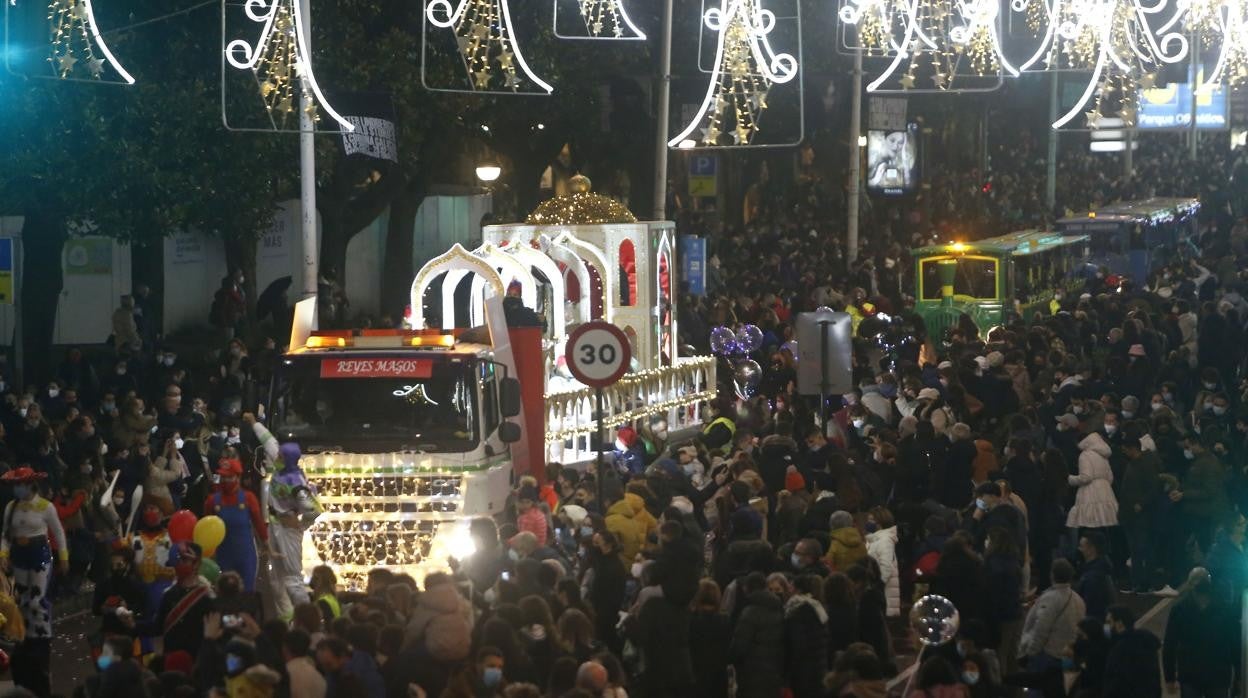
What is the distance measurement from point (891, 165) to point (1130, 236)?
511 cm

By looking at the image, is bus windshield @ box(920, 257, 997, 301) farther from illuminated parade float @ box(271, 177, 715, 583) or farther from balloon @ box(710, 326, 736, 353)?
illuminated parade float @ box(271, 177, 715, 583)

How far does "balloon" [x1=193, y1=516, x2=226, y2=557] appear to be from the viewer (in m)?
15.5

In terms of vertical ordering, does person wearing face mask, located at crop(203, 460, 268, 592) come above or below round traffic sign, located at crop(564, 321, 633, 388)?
below

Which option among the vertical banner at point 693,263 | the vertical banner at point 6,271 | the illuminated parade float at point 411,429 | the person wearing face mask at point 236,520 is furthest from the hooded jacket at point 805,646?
the vertical banner at point 693,263

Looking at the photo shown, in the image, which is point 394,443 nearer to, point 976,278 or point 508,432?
point 508,432

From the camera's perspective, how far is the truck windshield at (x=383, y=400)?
55.0ft

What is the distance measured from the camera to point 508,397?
1703cm

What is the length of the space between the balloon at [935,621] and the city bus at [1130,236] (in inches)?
1295

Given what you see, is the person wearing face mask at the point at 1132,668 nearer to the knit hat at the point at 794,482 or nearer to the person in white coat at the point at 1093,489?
the knit hat at the point at 794,482

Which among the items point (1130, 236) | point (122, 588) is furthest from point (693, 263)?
point (122, 588)

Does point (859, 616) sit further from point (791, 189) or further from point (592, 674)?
point (791, 189)

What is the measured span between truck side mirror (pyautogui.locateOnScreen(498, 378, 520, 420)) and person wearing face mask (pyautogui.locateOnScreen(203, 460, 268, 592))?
1.98 meters

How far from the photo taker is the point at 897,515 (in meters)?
17.3

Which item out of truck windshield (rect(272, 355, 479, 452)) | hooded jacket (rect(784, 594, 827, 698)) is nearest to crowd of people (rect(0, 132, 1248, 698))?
hooded jacket (rect(784, 594, 827, 698))
